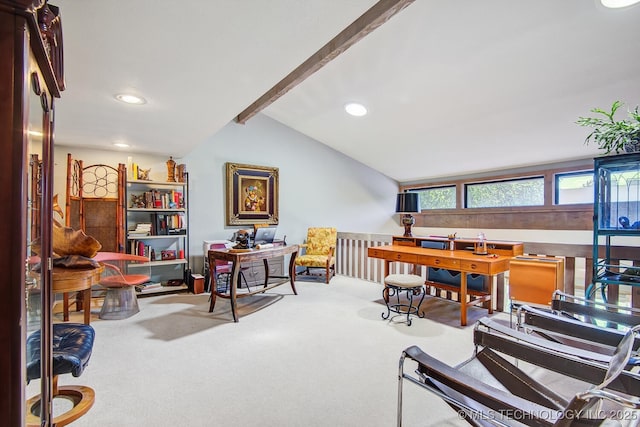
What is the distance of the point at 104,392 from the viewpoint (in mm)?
1965

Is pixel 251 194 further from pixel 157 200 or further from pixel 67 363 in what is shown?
pixel 67 363

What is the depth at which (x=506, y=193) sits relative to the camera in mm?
5371

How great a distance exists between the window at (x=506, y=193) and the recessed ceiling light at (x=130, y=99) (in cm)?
554

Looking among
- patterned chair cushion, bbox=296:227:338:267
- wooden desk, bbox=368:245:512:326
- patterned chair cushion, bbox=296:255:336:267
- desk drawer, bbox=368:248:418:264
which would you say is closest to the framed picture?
patterned chair cushion, bbox=296:227:338:267

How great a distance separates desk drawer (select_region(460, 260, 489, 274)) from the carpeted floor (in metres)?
0.61

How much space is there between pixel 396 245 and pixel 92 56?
3.72 metres

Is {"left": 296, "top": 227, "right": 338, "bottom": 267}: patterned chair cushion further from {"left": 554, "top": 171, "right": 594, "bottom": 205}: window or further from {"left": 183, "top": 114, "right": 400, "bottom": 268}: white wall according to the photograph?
{"left": 554, "top": 171, "right": 594, "bottom": 205}: window

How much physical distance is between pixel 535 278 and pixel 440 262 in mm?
852

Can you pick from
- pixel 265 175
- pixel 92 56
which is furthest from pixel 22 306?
pixel 265 175

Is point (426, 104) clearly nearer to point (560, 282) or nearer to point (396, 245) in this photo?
point (396, 245)

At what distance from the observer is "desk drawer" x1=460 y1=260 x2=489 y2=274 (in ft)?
9.30

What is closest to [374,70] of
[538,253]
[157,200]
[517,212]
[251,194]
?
[538,253]

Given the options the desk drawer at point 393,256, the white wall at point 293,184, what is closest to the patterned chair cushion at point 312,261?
the white wall at point 293,184

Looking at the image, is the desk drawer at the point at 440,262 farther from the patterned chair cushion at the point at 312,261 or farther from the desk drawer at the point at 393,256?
the patterned chair cushion at the point at 312,261
